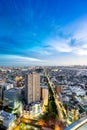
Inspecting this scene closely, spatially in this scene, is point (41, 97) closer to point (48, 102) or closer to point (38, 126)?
point (48, 102)

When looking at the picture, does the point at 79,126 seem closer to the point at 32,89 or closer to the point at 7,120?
the point at 7,120

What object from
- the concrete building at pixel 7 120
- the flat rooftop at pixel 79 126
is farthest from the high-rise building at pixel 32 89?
the flat rooftop at pixel 79 126

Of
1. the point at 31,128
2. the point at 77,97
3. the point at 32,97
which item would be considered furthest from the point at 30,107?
the point at 77,97

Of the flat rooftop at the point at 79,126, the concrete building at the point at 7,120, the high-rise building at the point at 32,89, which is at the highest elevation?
the flat rooftop at the point at 79,126

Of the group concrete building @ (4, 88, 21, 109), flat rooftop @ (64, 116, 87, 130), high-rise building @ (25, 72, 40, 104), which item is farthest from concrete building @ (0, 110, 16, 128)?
flat rooftop @ (64, 116, 87, 130)

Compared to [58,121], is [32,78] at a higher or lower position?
higher

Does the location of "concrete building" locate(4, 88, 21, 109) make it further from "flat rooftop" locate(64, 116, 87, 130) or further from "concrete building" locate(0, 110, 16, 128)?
"flat rooftop" locate(64, 116, 87, 130)

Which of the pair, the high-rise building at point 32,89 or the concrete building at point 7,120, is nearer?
the concrete building at point 7,120

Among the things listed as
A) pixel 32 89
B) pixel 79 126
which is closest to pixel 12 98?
pixel 32 89

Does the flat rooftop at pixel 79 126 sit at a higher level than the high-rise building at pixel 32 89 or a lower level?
higher

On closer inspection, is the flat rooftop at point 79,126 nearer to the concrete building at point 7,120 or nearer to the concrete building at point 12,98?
the concrete building at point 7,120
